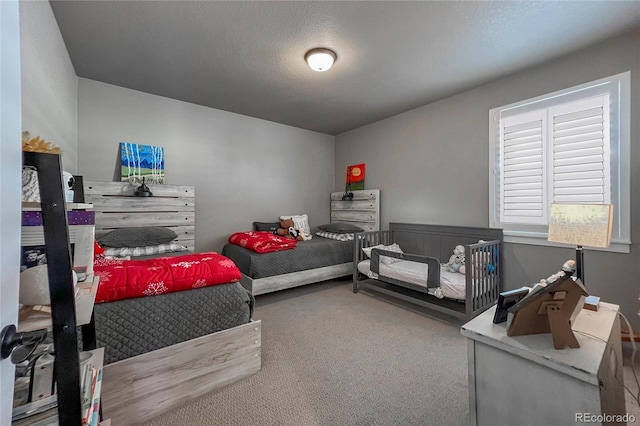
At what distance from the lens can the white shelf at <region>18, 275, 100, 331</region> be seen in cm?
63

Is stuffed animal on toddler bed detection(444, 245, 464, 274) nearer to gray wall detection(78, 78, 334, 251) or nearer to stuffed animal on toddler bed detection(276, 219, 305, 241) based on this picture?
stuffed animal on toddler bed detection(276, 219, 305, 241)

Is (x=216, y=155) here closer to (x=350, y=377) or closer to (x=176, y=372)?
(x=176, y=372)

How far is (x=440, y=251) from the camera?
3.29 m

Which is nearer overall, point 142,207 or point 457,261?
point 457,261

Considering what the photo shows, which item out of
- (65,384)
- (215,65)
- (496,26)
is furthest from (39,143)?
(496,26)

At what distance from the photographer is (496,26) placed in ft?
6.32

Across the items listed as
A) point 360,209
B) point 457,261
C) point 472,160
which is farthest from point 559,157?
point 360,209

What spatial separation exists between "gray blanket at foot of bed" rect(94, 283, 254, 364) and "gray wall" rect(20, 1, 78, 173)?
3.84ft

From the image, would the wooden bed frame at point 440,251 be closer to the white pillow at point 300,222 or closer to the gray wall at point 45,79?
the white pillow at point 300,222

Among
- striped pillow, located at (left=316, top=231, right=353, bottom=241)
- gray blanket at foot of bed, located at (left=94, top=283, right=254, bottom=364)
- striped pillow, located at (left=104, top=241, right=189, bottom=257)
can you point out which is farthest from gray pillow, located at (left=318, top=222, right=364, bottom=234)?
gray blanket at foot of bed, located at (left=94, top=283, right=254, bottom=364)

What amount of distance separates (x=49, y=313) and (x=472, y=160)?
3.56m

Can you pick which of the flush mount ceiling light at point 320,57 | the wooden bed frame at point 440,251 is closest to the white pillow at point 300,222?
the wooden bed frame at point 440,251

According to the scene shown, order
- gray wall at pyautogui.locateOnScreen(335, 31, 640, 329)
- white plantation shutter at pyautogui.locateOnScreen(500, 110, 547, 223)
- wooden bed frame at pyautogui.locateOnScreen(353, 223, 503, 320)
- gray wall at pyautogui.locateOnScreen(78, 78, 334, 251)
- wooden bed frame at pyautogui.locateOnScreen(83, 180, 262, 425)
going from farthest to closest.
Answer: gray wall at pyautogui.locateOnScreen(78, 78, 334, 251) → white plantation shutter at pyautogui.locateOnScreen(500, 110, 547, 223) → wooden bed frame at pyautogui.locateOnScreen(353, 223, 503, 320) → gray wall at pyautogui.locateOnScreen(335, 31, 640, 329) → wooden bed frame at pyautogui.locateOnScreen(83, 180, 262, 425)

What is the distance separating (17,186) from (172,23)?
210 centimetres
